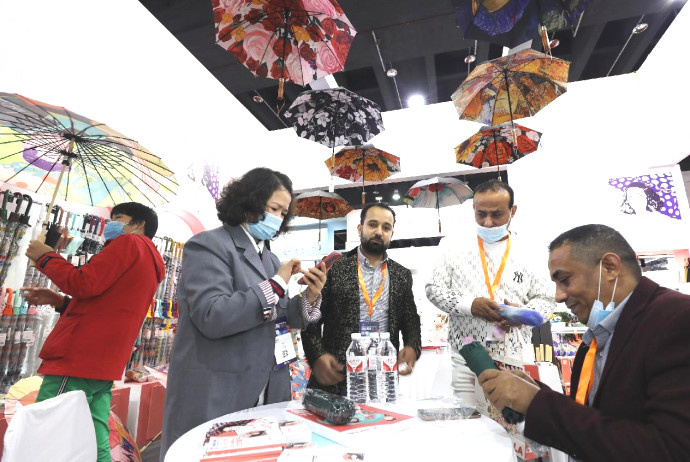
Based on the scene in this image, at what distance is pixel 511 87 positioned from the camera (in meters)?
4.29

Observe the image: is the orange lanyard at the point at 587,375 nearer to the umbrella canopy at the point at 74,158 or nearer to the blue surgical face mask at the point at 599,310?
the blue surgical face mask at the point at 599,310

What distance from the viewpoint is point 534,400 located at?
104 cm

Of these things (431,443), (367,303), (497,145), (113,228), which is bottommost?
(431,443)

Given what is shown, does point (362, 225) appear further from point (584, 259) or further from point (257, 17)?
point (257, 17)

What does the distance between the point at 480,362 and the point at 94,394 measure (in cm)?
226

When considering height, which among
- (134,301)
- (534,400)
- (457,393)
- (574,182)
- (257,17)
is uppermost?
(257,17)

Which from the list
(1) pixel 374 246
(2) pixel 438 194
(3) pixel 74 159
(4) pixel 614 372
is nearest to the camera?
(4) pixel 614 372

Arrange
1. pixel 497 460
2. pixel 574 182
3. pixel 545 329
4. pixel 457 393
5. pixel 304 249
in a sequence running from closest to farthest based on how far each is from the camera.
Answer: pixel 497 460
pixel 457 393
pixel 545 329
pixel 574 182
pixel 304 249

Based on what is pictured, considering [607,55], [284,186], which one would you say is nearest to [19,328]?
[284,186]

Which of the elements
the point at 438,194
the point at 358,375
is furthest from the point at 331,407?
the point at 438,194

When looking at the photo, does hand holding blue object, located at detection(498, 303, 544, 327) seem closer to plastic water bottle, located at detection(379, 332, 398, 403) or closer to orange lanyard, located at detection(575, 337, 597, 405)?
orange lanyard, located at detection(575, 337, 597, 405)

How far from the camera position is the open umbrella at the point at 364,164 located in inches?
236

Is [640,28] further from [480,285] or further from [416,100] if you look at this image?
[480,285]

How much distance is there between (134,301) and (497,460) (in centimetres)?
222
